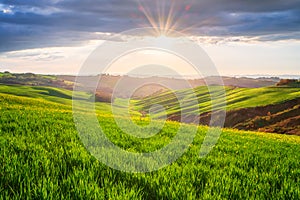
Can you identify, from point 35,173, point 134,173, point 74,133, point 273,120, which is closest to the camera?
point 35,173

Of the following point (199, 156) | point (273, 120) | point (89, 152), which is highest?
point (89, 152)

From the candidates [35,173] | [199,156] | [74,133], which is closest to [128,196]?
[35,173]

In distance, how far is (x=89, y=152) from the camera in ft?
25.8

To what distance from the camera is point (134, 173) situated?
6328 mm

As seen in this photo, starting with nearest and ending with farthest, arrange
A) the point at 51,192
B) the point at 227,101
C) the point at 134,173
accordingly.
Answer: the point at 51,192 → the point at 134,173 → the point at 227,101

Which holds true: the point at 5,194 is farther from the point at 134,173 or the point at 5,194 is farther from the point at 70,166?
the point at 134,173

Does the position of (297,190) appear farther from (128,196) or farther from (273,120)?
(273,120)

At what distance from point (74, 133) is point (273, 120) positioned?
92447mm

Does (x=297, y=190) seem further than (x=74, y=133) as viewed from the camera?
No

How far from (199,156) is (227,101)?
434ft

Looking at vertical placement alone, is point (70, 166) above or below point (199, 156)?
above

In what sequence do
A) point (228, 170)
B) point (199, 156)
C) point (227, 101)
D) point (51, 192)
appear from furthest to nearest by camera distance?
point (227, 101)
point (199, 156)
point (228, 170)
point (51, 192)

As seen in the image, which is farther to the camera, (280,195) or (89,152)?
(89,152)

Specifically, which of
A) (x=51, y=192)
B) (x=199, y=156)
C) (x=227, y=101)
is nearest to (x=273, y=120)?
(x=227, y=101)
